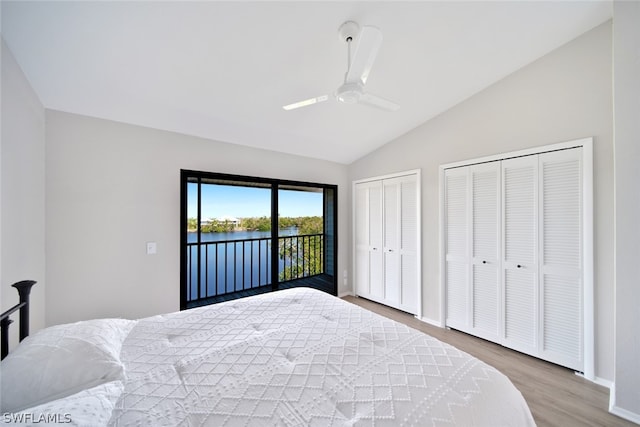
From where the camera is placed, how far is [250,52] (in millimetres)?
1950

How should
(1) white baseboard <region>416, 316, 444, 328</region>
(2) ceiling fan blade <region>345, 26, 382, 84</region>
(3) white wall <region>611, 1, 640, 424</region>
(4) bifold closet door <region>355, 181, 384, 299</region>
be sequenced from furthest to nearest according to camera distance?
(4) bifold closet door <region>355, 181, 384, 299</region> → (1) white baseboard <region>416, 316, 444, 328</region> → (3) white wall <region>611, 1, 640, 424</region> → (2) ceiling fan blade <region>345, 26, 382, 84</region>

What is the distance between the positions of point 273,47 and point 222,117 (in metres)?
1.02

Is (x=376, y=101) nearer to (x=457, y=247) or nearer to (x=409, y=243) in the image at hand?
(x=457, y=247)

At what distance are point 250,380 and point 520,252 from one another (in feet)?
9.14

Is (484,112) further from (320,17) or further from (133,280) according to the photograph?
(133,280)

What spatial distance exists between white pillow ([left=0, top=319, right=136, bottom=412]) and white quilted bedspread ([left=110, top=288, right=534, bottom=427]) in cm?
13

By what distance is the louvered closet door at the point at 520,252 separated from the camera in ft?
7.97

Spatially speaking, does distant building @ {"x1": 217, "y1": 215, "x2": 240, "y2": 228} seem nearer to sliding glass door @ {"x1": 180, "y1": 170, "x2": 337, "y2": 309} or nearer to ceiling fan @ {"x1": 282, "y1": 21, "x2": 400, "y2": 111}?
sliding glass door @ {"x1": 180, "y1": 170, "x2": 337, "y2": 309}

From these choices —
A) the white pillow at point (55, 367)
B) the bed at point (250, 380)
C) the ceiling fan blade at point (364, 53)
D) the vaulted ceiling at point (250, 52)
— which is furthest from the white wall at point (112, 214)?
the ceiling fan blade at point (364, 53)

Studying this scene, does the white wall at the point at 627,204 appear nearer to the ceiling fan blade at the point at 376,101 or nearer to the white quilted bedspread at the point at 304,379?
the white quilted bedspread at the point at 304,379

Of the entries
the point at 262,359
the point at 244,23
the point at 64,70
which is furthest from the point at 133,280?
the point at 244,23

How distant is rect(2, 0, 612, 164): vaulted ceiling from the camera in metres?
1.61

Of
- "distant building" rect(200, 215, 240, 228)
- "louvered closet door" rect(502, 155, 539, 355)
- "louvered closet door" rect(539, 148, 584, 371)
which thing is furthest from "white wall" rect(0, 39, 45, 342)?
"louvered closet door" rect(539, 148, 584, 371)

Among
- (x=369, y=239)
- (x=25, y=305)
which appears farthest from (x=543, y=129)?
(x=25, y=305)
